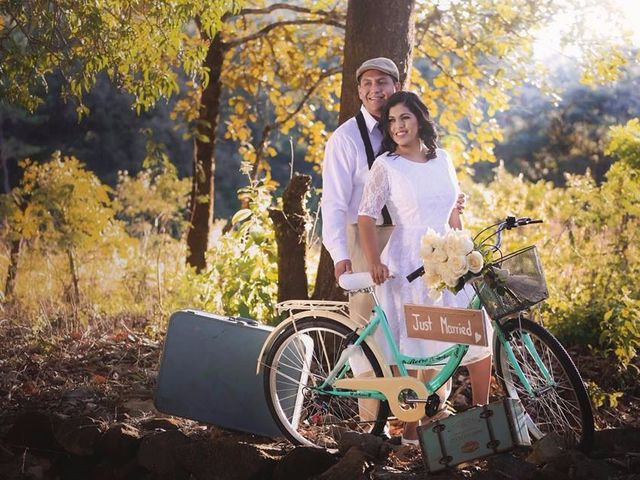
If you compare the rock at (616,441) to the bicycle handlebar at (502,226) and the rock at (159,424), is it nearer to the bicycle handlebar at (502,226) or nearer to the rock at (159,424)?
the bicycle handlebar at (502,226)

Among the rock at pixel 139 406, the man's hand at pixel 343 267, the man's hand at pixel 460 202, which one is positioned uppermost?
the man's hand at pixel 460 202

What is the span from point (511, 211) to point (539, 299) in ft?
16.6

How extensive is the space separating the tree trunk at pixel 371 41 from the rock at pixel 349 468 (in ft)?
6.69

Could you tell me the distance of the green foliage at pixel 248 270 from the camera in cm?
629

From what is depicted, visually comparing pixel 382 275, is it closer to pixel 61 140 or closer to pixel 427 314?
pixel 427 314

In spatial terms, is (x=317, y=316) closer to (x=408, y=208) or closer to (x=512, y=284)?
(x=408, y=208)

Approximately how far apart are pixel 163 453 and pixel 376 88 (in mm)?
1954

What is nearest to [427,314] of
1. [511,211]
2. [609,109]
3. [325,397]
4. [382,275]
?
[382,275]

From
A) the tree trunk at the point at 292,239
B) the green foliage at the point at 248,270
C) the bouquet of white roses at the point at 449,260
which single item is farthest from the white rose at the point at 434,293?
the green foliage at the point at 248,270

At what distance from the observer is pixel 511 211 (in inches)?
338

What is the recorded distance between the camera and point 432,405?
404 cm

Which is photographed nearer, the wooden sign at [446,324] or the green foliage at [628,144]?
the wooden sign at [446,324]

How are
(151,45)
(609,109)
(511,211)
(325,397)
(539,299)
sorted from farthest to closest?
(609,109) → (511,211) → (151,45) → (325,397) → (539,299)

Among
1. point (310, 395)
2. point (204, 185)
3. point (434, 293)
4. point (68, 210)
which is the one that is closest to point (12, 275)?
point (68, 210)
